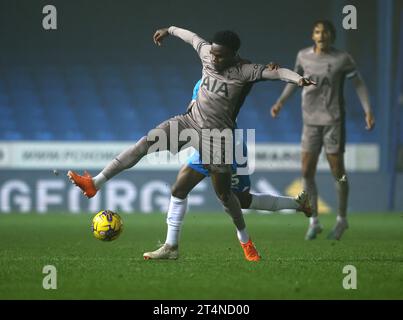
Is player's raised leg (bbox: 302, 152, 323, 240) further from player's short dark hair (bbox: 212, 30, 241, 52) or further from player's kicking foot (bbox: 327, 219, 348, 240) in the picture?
player's short dark hair (bbox: 212, 30, 241, 52)

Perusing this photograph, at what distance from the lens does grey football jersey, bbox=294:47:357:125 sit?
1076 cm

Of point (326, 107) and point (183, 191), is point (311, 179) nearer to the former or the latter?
point (326, 107)

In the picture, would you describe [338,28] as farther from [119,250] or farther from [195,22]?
[119,250]

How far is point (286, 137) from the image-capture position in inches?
746

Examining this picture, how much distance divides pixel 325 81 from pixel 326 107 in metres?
0.29

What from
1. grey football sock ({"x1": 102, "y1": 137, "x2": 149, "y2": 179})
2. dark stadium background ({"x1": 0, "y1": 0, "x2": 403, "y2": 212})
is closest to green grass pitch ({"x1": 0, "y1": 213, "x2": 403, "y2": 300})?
grey football sock ({"x1": 102, "y1": 137, "x2": 149, "y2": 179})

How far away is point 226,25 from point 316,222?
1072cm

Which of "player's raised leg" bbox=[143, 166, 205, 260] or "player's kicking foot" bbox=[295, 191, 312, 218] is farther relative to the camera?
"player's kicking foot" bbox=[295, 191, 312, 218]

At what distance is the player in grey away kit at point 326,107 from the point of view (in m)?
10.8

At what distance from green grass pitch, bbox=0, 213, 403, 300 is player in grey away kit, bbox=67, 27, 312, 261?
2.11ft

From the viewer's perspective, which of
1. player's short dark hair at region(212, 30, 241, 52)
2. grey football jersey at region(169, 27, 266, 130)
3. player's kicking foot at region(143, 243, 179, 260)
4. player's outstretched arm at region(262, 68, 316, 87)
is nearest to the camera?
player's outstretched arm at region(262, 68, 316, 87)

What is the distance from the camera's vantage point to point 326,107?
10.9m

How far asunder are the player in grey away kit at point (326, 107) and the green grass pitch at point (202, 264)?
62 centimetres

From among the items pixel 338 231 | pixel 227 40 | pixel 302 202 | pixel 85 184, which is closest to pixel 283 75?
pixel 227 40
